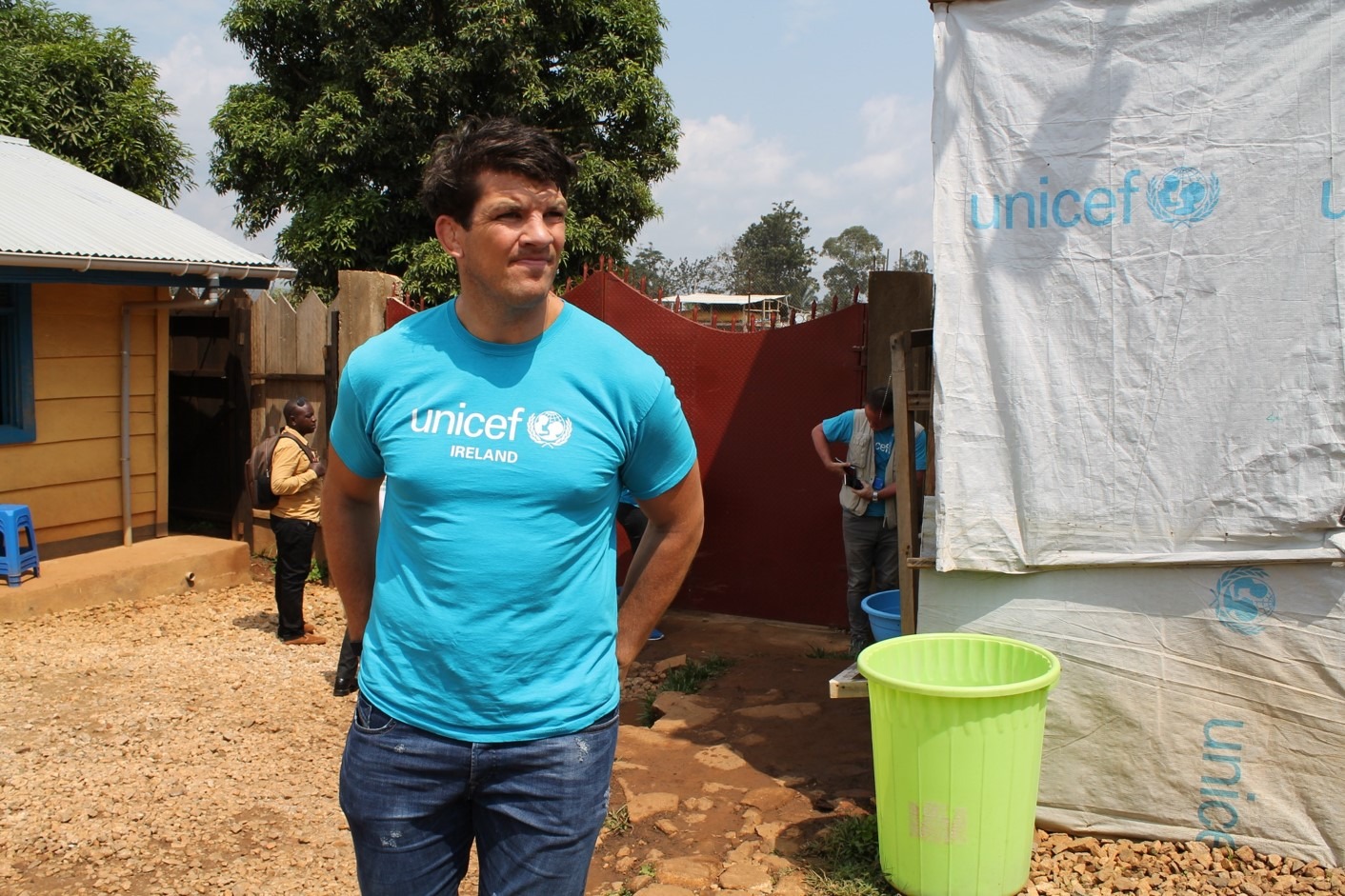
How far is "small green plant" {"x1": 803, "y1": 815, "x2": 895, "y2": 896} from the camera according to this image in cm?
369

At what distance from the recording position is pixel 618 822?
4.34m

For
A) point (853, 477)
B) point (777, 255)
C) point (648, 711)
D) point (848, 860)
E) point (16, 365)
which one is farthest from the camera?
point (777, 255)

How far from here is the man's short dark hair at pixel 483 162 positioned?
2.01 metres

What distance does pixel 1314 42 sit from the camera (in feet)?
11.6

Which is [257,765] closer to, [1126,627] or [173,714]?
[173,714]

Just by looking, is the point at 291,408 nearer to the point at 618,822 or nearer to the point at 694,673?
the point at 694,673

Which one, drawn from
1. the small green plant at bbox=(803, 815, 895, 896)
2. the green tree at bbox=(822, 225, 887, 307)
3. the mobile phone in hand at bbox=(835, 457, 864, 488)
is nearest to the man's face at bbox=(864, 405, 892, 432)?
the mobile phone in hand at bbox=(835, 457, 864, 488)

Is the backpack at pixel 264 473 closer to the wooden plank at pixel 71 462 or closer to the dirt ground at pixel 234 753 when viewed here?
the dirt ground at pixel 234 753

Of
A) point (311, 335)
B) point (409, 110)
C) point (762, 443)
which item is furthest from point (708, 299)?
point (762, 443)

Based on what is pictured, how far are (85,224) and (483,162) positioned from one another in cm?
777

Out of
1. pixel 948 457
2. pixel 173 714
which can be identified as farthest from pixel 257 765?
pixel 948 457

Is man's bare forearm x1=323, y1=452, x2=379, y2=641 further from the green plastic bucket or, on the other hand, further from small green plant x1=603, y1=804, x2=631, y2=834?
small green plant x1=603, y1=804, x2=631, y2=834

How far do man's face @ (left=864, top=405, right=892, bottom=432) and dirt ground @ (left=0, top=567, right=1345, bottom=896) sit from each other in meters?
1.48

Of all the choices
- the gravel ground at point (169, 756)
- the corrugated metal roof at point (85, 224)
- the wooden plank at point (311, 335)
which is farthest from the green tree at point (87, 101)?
the gravel ground at point (169, 756)
